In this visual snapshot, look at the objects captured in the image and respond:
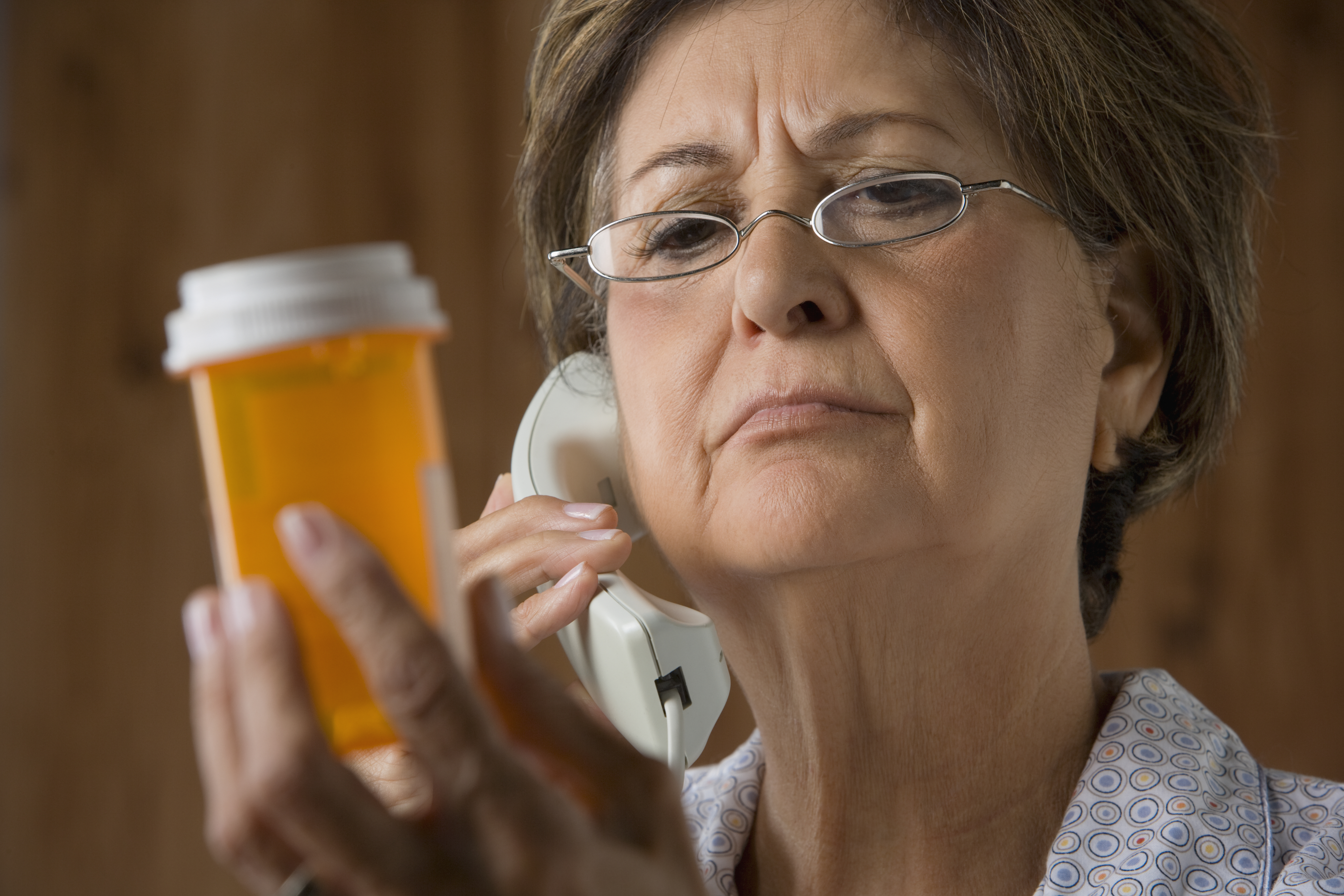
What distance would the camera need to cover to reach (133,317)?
78.2 inches

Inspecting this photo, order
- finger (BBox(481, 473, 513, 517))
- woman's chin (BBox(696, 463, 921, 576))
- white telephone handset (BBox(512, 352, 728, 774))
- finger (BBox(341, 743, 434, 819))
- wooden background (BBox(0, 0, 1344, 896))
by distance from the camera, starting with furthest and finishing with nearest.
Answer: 1. wooden background (BBox(0, 0, 1344, 896))
2. finger (BBox(481, 473, 513, 517))
3. white telephone handset (BBox(512, 352, 728, 774))
4. finger (BBox(341, 743, 434, 819))
5. woman's chin (BBox(696, 463, 921, 576))

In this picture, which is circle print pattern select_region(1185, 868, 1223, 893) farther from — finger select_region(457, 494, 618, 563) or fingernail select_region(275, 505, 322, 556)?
fingernail select_region(275, 505, 322, 556)

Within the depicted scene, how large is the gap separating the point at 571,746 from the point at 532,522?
61 centimetres

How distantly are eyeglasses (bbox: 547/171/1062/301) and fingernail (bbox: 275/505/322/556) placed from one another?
22.4 inches

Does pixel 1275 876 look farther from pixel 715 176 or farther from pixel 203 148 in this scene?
pixel 203 148

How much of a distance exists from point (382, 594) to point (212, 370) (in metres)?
0.13

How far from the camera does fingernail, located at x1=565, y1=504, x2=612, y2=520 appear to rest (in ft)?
3.76

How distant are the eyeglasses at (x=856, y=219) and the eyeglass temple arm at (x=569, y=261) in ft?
0.44

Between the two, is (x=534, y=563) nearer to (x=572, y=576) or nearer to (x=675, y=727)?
(x=572, y=576)

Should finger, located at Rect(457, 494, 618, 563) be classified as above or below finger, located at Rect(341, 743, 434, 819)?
above

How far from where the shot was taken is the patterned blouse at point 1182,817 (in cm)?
98

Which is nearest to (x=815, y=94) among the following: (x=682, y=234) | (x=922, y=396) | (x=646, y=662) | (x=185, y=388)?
(x=682, y=234)

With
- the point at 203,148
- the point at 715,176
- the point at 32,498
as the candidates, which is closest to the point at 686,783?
the point at 715,176

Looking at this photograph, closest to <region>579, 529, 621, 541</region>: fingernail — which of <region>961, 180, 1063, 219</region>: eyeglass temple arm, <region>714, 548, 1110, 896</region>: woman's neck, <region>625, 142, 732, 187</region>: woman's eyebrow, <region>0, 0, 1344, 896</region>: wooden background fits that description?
<region>714, 548, 1110, 896</region>: woman's neck
